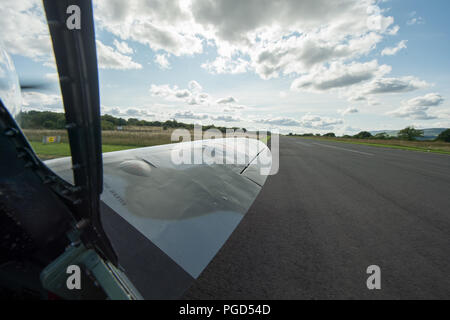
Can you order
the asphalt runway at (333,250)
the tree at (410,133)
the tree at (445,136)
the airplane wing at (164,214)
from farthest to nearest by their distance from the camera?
1. the tree at (410,133)
2. the tree at (445,136)
3. the asphalt runway at (333,250)
4. the airplane wing at (164,214)

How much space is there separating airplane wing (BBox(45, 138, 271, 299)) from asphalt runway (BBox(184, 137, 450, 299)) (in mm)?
847

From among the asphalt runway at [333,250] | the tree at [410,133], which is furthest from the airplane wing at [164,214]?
the tree at [410,133]

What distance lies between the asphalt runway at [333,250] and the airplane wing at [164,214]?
0.85 metres

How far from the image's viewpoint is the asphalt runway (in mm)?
→ 1848

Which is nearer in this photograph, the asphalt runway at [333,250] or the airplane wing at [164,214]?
the airplane wing at [164,214]

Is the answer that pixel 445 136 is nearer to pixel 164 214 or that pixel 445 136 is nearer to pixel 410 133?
pixel 410 133

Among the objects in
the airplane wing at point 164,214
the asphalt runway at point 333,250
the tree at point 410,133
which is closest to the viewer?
the airplane wing at point 164,214

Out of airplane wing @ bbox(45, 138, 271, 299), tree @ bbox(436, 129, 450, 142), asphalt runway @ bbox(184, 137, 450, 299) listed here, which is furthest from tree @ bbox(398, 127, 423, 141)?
airplane wing @ bbox(45, 138, 271, 299)

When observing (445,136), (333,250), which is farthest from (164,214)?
(445,136)

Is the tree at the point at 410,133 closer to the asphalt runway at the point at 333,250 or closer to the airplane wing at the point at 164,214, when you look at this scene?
the asphalt runway at the point at 333,250

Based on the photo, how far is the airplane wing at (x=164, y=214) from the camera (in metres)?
1.04

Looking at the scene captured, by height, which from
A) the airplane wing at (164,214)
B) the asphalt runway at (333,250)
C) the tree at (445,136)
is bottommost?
the asphalt runway at (333,250)

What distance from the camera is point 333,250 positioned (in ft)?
8.10

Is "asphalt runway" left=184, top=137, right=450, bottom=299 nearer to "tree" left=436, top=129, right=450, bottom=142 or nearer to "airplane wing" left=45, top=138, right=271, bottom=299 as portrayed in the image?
"airplane wing" left=45, top=138, right=271, bottom=299
